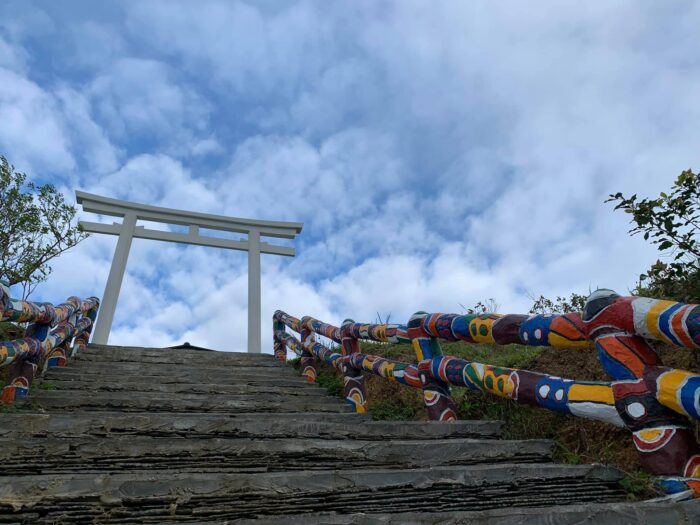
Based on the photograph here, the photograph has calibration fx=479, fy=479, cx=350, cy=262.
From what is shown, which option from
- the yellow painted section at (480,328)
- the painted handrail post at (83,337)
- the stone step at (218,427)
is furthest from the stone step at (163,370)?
the yellow painted section at (480,328)

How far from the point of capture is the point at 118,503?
4.05ft

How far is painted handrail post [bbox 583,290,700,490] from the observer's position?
4.46 ft

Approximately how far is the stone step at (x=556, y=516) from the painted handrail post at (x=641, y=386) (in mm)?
149

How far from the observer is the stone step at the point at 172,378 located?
3.33 m

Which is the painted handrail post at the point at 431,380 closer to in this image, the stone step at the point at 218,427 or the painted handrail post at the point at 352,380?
the stone step at the point at 218,427

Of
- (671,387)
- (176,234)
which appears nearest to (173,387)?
(671,387)

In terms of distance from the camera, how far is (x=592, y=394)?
1.63 meters

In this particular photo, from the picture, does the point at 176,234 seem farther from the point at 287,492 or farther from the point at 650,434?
the point at 650,434

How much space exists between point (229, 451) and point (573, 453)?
52.2 inches

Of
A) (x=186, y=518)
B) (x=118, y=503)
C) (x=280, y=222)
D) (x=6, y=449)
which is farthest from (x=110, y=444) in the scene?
(x=280, y=222)

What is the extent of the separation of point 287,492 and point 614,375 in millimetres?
1040

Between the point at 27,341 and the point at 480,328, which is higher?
the point at 27,341

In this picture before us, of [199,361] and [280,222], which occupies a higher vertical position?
[280,222]

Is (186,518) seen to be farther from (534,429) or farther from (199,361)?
(199,361)
